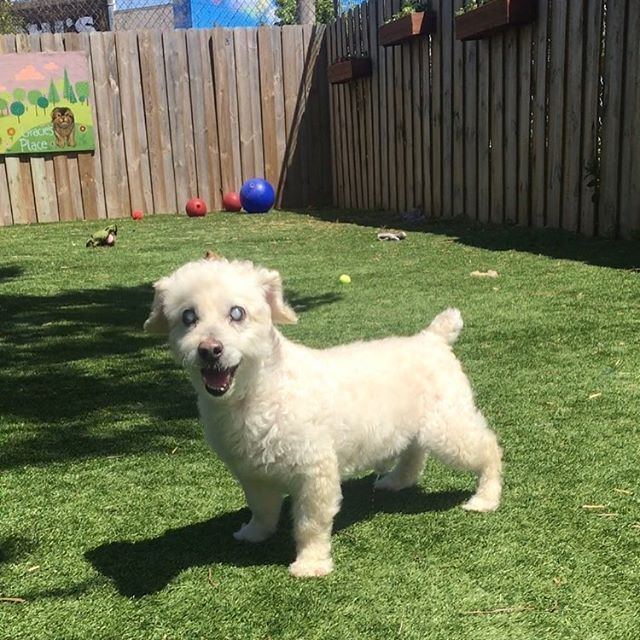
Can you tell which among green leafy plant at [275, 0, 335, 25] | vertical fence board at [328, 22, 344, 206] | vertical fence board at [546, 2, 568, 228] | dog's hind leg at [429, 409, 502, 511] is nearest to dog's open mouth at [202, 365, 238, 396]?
dog's hind leg at [429, 409, 502, 511]

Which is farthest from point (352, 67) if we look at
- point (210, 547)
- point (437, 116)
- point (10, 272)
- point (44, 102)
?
point (210, 547)

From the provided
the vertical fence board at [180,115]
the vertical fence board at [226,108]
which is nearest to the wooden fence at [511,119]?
the vertical fence board at [226,108]

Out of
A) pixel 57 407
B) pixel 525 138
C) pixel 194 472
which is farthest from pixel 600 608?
pixel 525 138

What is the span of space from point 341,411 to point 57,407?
226 centimetres

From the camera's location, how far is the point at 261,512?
2.95m

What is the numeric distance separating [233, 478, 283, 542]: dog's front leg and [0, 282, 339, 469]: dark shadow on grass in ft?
3.14

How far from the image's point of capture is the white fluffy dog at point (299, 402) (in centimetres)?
249

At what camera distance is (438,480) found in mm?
3441

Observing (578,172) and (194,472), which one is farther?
(578,172)

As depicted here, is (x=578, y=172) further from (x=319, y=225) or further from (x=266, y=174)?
(x=266, y=174)

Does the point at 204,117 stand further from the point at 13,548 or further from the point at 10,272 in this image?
the point at 13,548

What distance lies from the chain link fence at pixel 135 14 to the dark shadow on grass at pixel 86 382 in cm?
1069

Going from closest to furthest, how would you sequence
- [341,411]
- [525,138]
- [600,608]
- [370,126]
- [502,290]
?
[600,608], [341,411], [502,290], [525,138], [370,126]

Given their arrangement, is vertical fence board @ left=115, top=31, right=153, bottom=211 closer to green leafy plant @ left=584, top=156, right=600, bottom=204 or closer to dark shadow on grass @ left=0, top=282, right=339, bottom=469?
dark shadow on grass @ left=0, top=282, right=339, bottom=469
